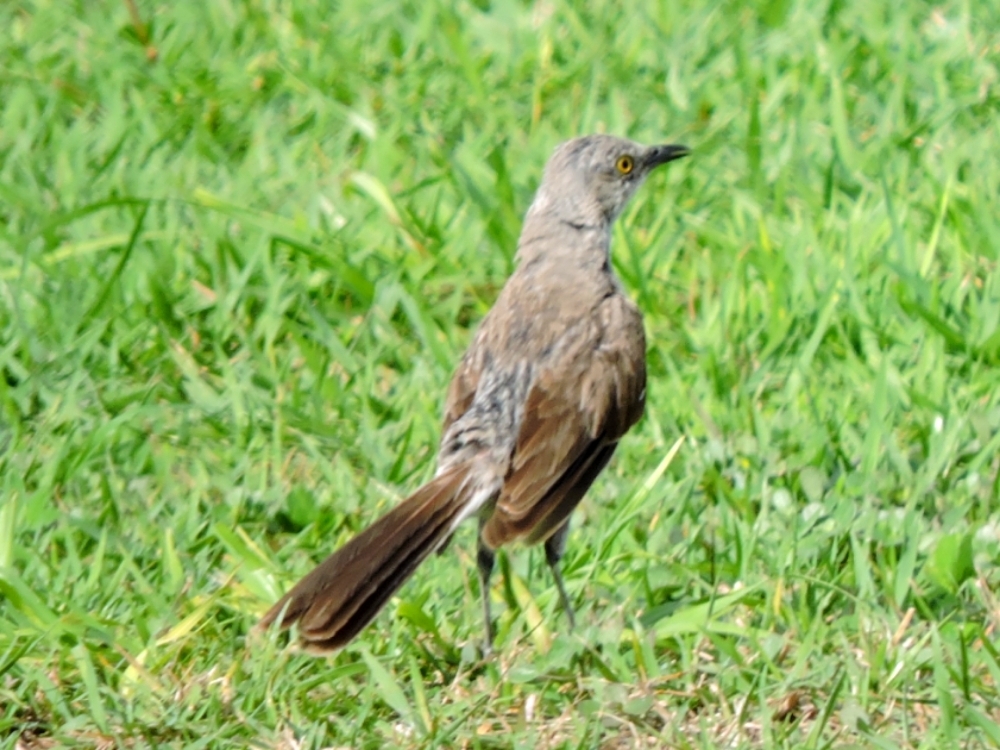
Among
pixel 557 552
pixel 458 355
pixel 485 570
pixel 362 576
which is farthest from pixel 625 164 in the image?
pixel 362 576

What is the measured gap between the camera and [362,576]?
14.9 feet

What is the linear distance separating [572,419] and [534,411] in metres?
0.12

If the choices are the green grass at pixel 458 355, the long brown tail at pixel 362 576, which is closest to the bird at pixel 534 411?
the long brown tail at pixel 362 576

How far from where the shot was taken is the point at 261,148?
8016 millimetres

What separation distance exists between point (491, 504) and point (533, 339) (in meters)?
0.62

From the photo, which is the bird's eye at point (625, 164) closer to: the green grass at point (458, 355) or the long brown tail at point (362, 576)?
the green grass at point (458, 355)

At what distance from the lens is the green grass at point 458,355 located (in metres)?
4.73

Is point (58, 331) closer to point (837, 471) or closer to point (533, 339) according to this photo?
point (533, 339)

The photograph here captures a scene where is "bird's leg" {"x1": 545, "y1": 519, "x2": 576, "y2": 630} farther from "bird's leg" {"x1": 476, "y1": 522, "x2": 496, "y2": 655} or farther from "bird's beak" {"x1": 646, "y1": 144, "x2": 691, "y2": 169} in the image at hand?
"bird's beak" {"x1": 646, "y1": 144, "x2": 691, "y2": 169}

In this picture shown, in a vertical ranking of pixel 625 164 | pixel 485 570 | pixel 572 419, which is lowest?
pixel 485 570

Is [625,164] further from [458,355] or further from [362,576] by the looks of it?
[362,576]

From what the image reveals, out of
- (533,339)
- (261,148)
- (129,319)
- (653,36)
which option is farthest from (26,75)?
(533,339)

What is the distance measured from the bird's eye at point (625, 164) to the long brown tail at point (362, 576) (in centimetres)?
166

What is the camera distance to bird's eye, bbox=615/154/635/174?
5977 mm
